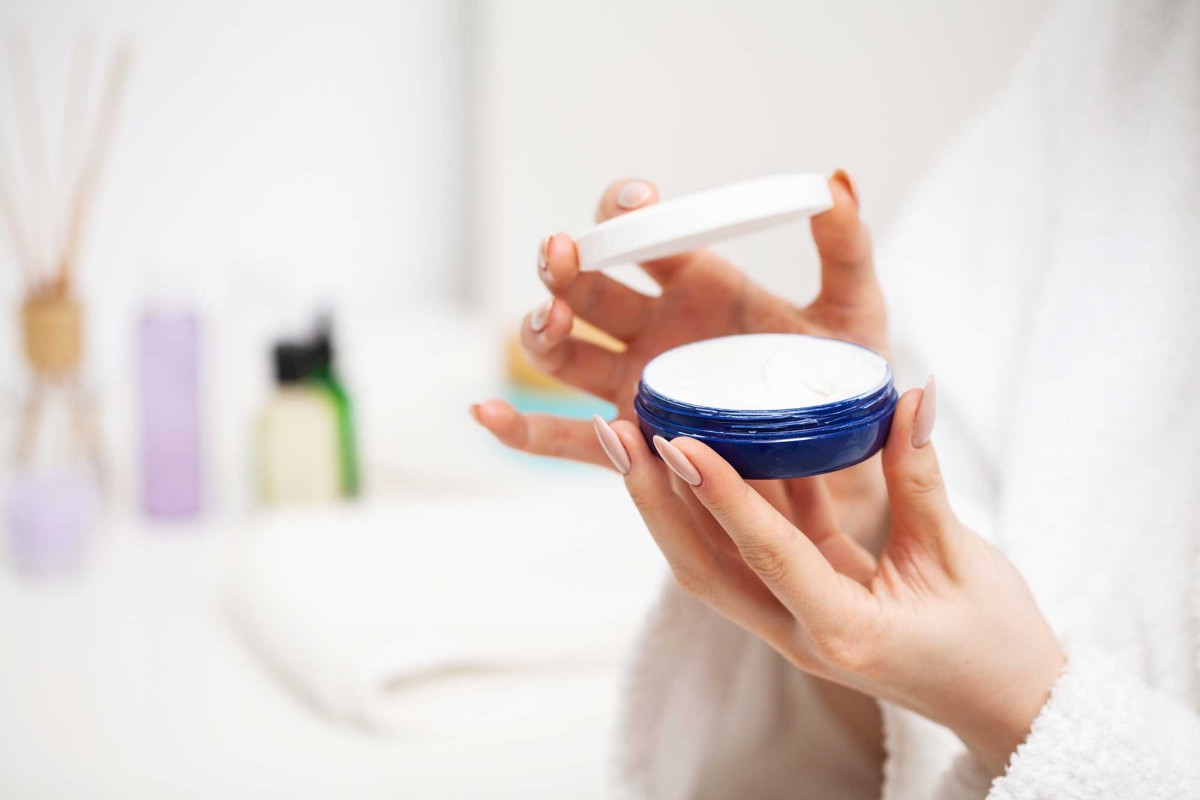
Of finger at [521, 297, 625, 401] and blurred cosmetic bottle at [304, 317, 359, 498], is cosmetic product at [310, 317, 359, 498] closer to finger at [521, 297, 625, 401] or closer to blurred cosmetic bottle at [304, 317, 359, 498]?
blurred cosmetic bottle at [304, 317, 359, 498]

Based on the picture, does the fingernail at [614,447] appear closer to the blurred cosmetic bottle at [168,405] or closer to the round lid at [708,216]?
the round lid at [708,216]

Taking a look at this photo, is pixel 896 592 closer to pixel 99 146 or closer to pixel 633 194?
pixel 633 194

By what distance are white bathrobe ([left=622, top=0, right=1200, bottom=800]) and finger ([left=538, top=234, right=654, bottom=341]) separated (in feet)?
0.44

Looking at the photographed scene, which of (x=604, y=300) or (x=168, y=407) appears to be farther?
(x=168, y=407)

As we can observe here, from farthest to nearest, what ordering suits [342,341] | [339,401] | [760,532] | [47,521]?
[342,341] < [339,401] < [47,521] < [760,532]

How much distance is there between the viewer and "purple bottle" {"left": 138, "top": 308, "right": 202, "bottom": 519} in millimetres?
948

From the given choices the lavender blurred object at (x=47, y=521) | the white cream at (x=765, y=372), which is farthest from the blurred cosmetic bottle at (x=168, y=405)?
the white cream at (x=765, y=372)

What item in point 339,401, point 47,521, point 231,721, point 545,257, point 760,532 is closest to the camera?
point 760,532

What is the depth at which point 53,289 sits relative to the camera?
2.99ft

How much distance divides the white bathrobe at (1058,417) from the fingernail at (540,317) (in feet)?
0.50

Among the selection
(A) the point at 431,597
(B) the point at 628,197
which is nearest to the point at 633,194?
(B) the point at 628,197

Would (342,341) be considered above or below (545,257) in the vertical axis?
below

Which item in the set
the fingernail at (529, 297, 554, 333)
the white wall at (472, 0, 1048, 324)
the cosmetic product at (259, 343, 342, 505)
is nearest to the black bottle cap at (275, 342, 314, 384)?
the cosmetic product at (259, 343, 342, 505)

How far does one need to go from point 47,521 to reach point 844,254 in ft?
2.22
